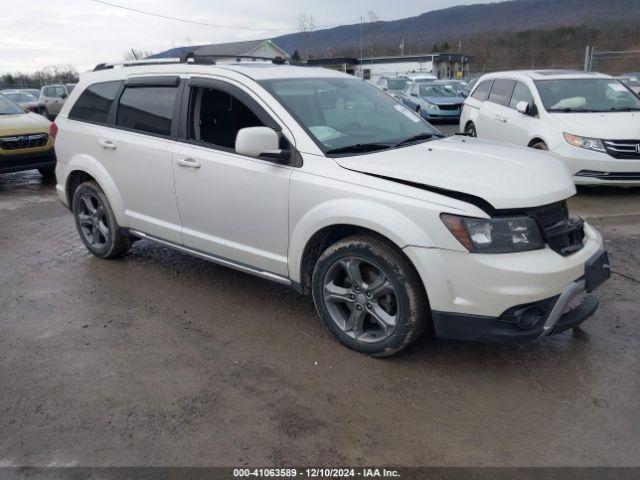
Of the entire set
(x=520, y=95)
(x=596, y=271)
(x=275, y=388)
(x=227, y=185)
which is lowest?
(x=275, y=388)

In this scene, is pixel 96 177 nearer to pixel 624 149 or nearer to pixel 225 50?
pixel 624 149

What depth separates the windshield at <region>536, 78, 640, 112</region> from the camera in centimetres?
816

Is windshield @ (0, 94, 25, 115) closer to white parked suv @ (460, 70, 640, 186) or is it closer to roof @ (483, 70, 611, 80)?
white parked suv @ (460, 70, 640, 186)

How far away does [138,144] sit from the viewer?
466 centimetres

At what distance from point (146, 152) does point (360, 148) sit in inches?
75.8

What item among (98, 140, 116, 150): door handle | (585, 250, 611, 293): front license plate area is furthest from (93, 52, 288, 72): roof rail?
(585, 250, 611, 293): front license plate area

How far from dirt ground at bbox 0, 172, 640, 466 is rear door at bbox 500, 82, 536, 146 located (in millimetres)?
4097

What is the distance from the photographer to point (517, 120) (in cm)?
856

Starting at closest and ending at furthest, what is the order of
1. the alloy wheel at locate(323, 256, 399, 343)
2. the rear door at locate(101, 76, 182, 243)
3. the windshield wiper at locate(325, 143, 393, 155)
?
the alloy wheel at locate(323, 256, 399, 343), the windshield wiper at locate(325, 143, 393, 155), the rear door at locate(101, 76, 182, 243)

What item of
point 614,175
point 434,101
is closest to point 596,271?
point 614,175

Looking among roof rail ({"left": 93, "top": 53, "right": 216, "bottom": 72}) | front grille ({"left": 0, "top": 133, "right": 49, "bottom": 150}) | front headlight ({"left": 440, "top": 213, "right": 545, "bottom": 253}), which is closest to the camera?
front headlight ({"left": 440, "top": 213, "right": 545, "bottom": 253})

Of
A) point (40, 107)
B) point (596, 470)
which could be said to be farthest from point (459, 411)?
point (40, 107)

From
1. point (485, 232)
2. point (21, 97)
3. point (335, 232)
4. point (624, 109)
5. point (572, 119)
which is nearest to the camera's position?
point (485, 232)

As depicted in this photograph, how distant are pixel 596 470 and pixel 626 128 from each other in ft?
20.4
